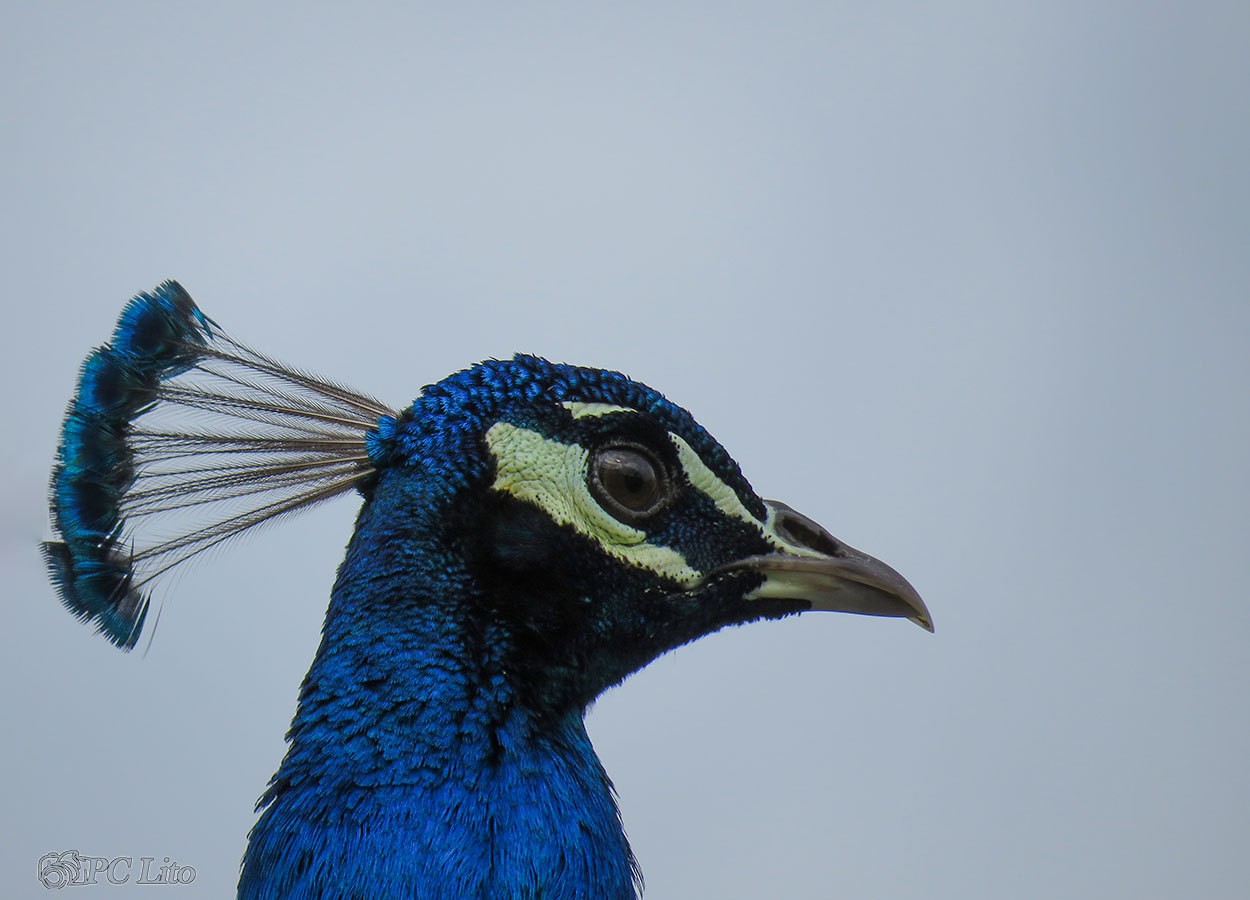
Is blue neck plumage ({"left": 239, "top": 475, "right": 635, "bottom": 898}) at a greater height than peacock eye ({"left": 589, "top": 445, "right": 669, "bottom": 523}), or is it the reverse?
peacock eye ({"left": 589, "top": 445, "right": 669, "bottom": 523})

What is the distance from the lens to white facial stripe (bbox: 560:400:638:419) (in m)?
0.97

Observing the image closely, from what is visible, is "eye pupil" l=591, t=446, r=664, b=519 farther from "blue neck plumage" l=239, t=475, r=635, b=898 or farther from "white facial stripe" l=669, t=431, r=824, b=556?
"blue neck plumage" l=239, t=475, r=635, b=898

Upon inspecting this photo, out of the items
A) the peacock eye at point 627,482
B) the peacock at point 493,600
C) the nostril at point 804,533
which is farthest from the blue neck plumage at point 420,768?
the nostril at point 804,533

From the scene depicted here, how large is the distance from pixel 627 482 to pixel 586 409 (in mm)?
70

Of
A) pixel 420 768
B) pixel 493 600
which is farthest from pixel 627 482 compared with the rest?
pixel 420 768

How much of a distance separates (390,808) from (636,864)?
231 millimetres

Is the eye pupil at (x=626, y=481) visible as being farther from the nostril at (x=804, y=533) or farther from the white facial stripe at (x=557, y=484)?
the nostril at (x=804, y=533)

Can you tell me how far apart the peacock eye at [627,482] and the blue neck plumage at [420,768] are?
135 mm

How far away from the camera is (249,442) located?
1.23 m

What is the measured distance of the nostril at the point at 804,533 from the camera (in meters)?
1.04

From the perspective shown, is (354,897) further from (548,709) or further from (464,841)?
(548,709)

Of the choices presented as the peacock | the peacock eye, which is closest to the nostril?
the peacock

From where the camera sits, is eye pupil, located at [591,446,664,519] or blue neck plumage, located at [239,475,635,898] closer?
blue neck plumage, located at [239,475,635,898]

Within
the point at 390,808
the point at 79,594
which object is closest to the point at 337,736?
the point at 390,808
